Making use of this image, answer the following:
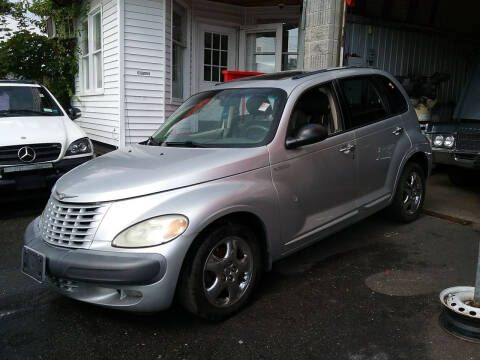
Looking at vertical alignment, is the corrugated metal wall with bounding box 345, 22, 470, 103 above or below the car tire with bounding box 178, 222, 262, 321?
above

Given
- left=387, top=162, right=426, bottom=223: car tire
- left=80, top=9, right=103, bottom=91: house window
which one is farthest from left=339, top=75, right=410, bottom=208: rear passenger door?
left=80, top=9, right=103, bottom=91: house window

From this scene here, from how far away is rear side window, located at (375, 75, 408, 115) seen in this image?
4.90 metres

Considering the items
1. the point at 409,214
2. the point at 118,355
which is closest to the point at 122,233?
the point at 118,355

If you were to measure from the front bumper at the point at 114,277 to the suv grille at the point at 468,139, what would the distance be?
4565 millimetres

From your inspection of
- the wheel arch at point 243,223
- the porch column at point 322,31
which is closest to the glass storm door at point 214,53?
the porch column at point 322,31

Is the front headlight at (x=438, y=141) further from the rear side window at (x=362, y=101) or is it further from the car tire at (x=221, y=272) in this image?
the car tire at (x=221, y=272)

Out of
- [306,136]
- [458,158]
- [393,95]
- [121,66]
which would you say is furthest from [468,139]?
[121,66]

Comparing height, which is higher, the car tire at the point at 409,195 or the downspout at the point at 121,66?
the downspout at the point at 121,66

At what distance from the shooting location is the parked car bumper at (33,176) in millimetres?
5438

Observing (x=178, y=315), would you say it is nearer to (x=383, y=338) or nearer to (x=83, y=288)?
(x=83, y=288)

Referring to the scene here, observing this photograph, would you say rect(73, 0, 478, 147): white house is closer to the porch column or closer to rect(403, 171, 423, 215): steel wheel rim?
the porch column

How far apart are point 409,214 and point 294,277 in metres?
2.05

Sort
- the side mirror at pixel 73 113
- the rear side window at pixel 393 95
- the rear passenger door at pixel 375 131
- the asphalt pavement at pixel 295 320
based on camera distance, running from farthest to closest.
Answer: the side mirror at pixel 73 113 < the rear side window at pixel 393 95 < the rear passenger door at pixel 375 131 < the asphalt pavement at pixel 295 320

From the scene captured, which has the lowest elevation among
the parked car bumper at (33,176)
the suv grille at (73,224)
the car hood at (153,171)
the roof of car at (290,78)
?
the parked car bumper at (33,176)
